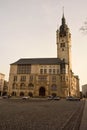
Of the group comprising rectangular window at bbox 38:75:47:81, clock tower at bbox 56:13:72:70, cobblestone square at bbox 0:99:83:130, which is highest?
clock tower at bbox 56:13:72:70

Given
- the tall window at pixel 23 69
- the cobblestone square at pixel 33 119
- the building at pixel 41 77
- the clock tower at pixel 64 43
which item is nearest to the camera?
the cobblestone square at pixel 33 119

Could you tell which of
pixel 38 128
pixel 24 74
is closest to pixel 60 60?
pixel 24 74

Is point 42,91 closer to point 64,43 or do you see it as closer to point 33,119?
point 64,43

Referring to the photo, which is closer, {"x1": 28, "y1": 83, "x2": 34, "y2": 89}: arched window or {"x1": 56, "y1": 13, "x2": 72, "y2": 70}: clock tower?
{"x1": 28, "y1": 83, "x2": 34, "y2": 89}: arched window

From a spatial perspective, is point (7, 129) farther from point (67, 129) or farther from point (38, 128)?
point (67, 129)

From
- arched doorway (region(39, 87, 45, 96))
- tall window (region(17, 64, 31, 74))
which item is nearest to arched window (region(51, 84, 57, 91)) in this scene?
arched doorway (region(39, 87, 45, 96))

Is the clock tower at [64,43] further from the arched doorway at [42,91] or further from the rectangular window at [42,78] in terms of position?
the arched doorway at [42,91]

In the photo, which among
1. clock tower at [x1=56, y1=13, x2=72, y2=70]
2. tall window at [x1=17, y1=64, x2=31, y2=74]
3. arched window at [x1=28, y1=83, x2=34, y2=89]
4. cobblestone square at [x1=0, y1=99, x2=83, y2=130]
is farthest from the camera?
clock tower at [x1=56, y1=13, x2=72, y2=70]

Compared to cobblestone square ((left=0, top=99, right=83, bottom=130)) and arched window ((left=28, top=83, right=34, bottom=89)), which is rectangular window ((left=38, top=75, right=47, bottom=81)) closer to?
arched window ((left=28, top=83, right=34, bottom=89))

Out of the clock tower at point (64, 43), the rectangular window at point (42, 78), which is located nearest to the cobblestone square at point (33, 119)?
the rectangular window at point (42, 78)

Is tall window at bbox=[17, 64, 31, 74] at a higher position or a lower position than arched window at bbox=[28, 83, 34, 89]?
higher

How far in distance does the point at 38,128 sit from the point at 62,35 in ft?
314

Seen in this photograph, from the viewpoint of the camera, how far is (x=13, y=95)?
86312 mm

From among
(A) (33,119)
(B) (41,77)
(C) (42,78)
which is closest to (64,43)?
(B) (41,77)
